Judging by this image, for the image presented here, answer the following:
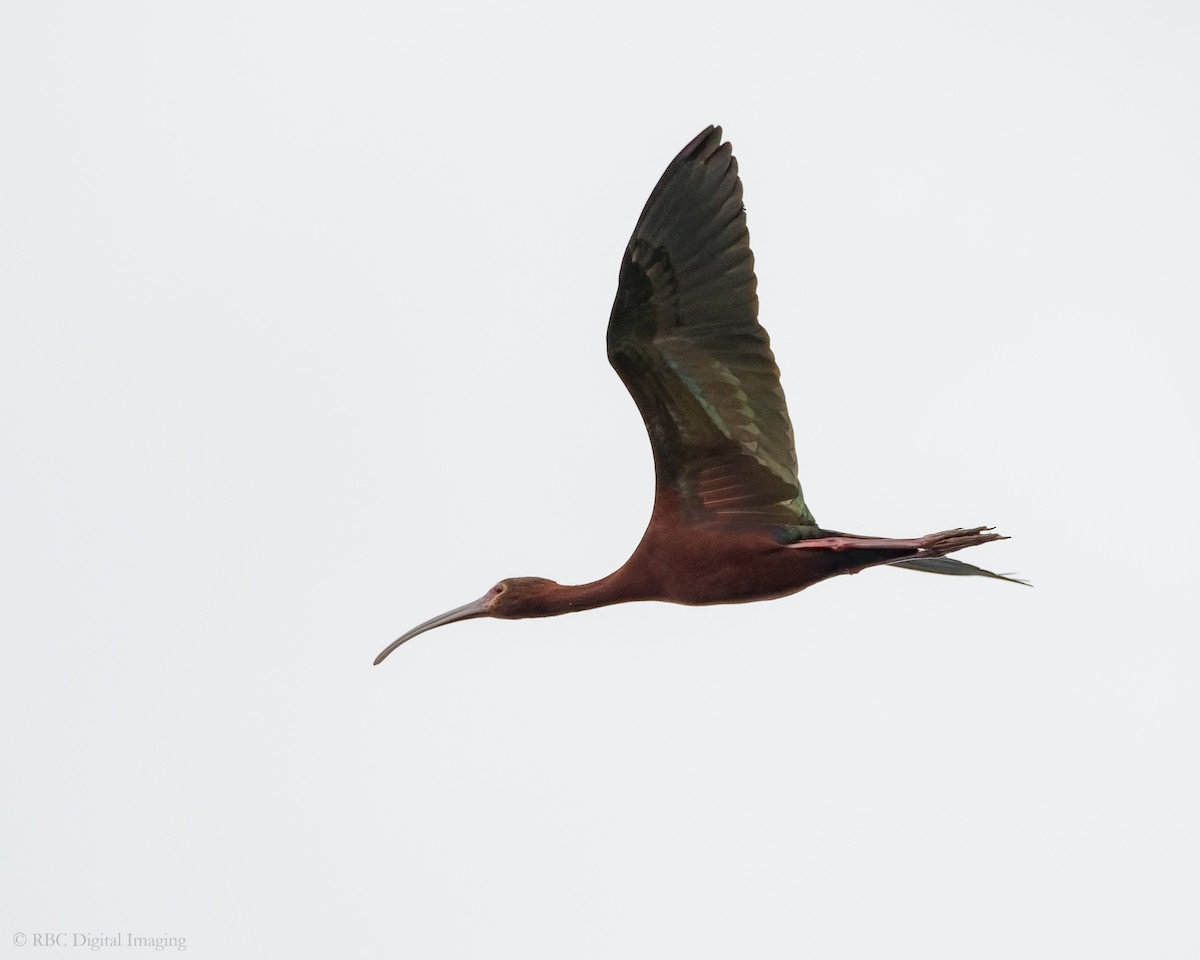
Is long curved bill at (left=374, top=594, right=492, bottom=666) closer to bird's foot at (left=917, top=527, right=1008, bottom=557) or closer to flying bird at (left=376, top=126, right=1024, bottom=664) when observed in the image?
flying bird at (left=376, top=126, right=1024, bottom=664)

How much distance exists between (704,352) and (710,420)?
0.53m

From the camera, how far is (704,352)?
1470 centimetres

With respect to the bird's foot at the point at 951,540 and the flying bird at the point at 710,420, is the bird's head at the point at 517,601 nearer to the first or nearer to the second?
the flying bird at the point at 710,420

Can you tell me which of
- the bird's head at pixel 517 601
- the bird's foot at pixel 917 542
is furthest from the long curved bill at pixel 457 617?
the bird's foot at pixel 917 542

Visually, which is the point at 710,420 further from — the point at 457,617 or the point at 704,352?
the point at 457,617

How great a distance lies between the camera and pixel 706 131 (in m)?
14.2

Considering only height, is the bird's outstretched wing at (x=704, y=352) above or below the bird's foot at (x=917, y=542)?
above

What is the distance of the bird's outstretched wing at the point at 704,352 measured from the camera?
1436 centimetres

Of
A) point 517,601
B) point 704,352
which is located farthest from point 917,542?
point 517,601

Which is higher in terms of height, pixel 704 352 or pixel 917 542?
pixel 704 352

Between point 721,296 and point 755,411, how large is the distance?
0.92 meters

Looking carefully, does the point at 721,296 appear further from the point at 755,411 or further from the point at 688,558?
the point at 688,558

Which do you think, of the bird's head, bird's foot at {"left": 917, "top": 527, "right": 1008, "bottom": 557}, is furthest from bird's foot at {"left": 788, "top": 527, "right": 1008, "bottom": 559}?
the bird's head

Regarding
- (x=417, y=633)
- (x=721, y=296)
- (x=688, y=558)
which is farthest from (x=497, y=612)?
(x=721, y=296)
